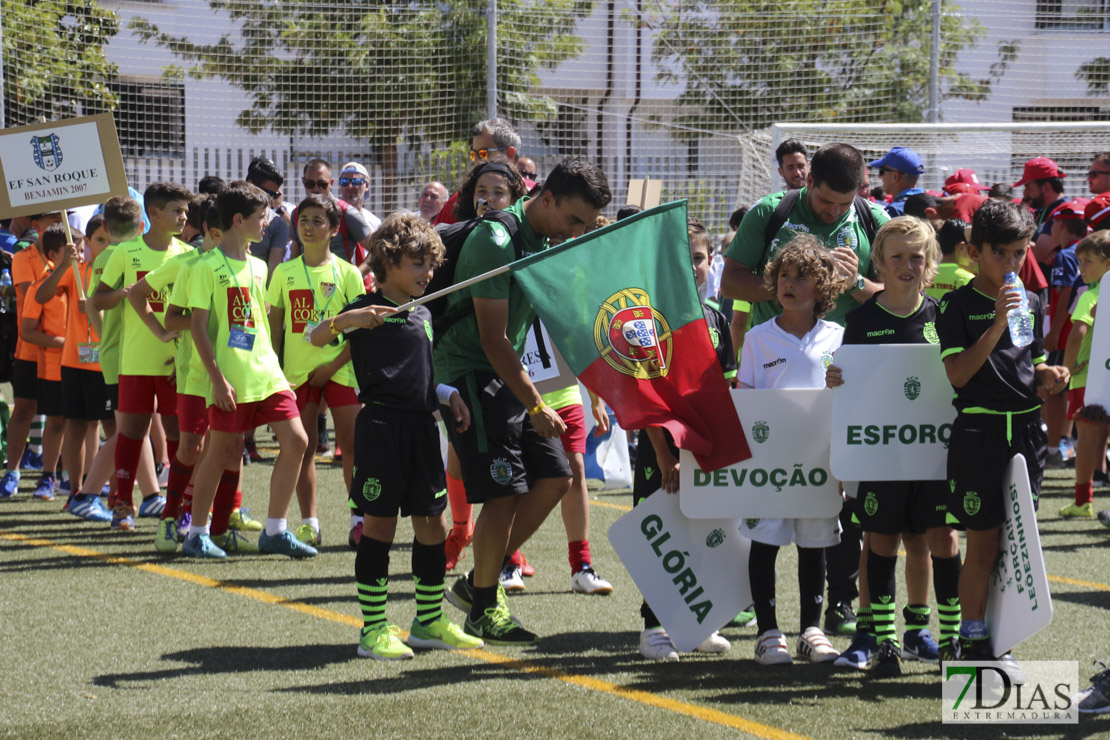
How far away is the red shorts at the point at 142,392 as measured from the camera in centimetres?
804

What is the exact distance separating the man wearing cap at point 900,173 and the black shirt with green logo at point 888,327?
519 cm

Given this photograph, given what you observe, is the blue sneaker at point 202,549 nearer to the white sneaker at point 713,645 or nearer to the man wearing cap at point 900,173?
the white sneaker at point 713,645

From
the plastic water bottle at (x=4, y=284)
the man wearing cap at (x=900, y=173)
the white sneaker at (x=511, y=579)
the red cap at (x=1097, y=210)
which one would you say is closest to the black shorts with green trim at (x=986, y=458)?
the white sneaker at (x=511, y=579)

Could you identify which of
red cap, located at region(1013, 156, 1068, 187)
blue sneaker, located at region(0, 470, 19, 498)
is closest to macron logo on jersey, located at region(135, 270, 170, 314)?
blue sneaker, located at region(0, 470, 19, 498)

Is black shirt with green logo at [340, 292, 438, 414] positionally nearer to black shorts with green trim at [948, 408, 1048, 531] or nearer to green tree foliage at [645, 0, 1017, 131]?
black shorts with green trim at [948, 408, 1048, 531]

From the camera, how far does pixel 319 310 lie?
297 inches

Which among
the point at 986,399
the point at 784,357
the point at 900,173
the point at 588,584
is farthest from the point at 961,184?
the point at 986,399

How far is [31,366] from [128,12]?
25.1ft

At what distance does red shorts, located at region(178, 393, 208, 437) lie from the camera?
7.52 meters

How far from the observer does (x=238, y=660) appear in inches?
203

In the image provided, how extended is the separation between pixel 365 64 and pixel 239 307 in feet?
31.9

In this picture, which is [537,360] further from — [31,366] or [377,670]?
[31,366]

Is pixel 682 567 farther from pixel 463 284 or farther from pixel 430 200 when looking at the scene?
pixel 430 200

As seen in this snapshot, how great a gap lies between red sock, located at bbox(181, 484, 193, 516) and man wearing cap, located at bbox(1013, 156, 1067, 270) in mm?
7149
